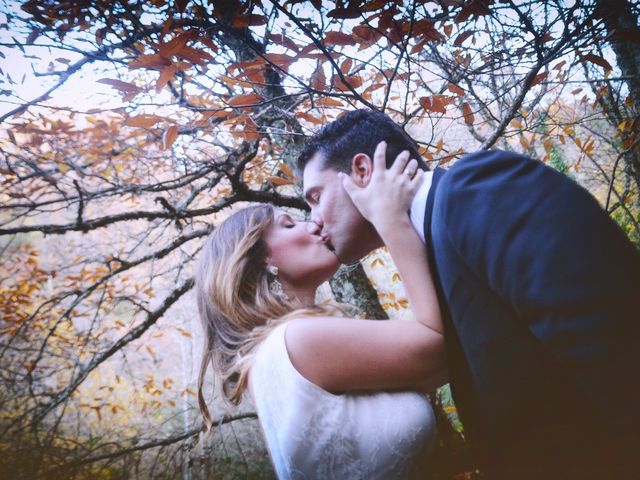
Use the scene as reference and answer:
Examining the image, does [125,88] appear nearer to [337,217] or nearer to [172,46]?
[172,46]

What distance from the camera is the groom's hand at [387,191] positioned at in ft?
4.39

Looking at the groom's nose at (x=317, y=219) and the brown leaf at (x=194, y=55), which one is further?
the groom's nose at (x=317, y=219)

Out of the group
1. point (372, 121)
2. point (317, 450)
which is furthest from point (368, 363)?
point (372, 121)

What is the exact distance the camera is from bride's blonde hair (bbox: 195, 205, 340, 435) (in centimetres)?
171

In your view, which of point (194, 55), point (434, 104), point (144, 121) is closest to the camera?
point (194, 55)

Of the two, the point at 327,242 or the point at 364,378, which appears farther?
the point at 327,242

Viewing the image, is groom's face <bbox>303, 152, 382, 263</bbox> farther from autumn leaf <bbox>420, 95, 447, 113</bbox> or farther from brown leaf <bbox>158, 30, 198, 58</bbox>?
brown leaf <bbox>158, 30, 198, 58</bbox>

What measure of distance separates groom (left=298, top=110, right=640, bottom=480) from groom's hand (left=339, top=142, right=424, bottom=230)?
2.6 inches

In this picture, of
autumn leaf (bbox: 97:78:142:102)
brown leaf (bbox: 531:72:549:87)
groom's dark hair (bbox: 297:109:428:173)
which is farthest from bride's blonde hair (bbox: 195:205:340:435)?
brown leaf (bbox: 531:72:549:87)

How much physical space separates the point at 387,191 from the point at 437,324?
0.53 meters

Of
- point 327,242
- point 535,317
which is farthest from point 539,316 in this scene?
point 327,242

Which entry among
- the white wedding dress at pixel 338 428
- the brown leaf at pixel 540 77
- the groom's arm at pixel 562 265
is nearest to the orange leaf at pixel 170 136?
the white wedding dress at pixel 338 428

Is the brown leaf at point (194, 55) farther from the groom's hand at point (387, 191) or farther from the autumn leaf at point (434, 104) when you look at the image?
the autumn leaf at point (434, 104)

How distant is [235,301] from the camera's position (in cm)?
178
